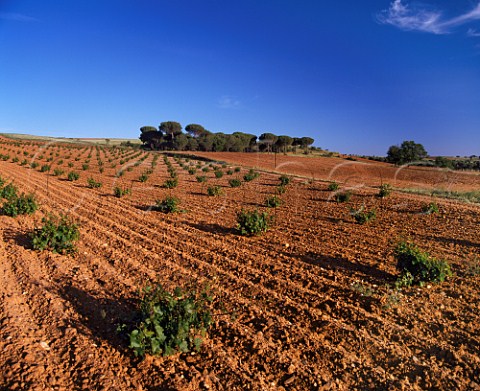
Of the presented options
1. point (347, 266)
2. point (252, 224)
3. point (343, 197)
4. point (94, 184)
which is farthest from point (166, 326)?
point (94, 184)

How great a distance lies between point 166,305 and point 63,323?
141cm

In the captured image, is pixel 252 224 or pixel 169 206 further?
pixel 169 206

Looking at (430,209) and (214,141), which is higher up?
(214,141)

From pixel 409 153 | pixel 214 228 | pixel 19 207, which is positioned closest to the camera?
pixel 214 228

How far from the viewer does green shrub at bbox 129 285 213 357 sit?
131 inches

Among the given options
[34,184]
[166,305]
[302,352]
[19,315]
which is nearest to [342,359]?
[302,352]

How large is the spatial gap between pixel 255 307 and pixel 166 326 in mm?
1484

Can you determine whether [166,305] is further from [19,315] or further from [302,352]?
[19,315]

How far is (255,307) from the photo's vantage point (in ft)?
14.9

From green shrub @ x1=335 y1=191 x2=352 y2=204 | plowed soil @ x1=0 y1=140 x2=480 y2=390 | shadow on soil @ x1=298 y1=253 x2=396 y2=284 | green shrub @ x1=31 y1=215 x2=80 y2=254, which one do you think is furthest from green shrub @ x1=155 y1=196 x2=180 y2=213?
green shrub @ x1=335 y1=191 x2=352 y2=204

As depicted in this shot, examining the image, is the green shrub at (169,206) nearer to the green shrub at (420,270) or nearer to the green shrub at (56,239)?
the green shrub at (56,239)

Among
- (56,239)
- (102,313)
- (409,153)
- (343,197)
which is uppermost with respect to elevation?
(409,153)

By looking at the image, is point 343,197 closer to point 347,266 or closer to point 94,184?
point 347,266

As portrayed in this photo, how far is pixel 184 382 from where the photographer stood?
10.1 ft
